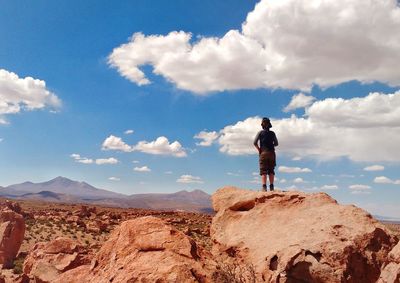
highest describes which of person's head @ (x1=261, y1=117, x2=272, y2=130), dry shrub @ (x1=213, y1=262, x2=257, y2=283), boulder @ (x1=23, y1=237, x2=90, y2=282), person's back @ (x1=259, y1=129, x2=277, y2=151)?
person's head @ (x1=261, y1=117, x2=272, y2=130)

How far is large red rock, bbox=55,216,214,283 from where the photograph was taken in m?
7.70

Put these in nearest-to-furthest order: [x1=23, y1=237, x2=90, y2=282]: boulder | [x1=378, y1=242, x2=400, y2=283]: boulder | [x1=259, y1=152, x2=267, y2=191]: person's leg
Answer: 1. [x1=378, y1=242, x2=400, y2=283]: boulder
2. [x1=259, y1=152, x2=267, y2=191]: person's leg
3. [x1=23, y1=237, x2=90, y2=282]: boulder

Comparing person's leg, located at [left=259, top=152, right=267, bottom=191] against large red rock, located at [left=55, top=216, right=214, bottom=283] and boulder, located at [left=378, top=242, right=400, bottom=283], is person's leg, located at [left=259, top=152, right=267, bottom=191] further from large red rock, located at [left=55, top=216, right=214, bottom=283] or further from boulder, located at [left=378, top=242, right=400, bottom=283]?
boulder, located at [left=378, top=242, right=400, bottom=283]

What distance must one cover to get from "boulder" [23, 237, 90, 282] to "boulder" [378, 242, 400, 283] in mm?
11452

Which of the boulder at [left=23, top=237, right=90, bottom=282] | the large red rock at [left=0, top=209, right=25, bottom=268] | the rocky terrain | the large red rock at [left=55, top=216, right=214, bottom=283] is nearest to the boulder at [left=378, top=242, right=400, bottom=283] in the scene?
the rocky terrain

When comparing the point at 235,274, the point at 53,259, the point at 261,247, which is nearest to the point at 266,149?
the point at 261,247

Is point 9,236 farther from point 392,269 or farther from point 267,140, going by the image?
point 392,269

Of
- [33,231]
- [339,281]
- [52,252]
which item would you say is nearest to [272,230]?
[339,281]

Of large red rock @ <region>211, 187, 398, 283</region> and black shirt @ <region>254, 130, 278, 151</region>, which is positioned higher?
black shirt @ <region>254, 130, 278, 151</region>

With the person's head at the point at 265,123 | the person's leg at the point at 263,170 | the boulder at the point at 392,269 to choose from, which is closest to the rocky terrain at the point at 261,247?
the boulder at the point at 392,269

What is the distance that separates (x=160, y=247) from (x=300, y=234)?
10.3 feet

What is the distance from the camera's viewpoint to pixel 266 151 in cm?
1377

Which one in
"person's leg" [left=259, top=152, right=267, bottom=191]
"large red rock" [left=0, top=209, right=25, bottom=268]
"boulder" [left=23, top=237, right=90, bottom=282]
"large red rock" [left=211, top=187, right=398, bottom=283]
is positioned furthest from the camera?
"large red rock" [left=0, top=209, right=25, bottom=268]

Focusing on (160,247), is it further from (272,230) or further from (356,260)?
(356,260)
